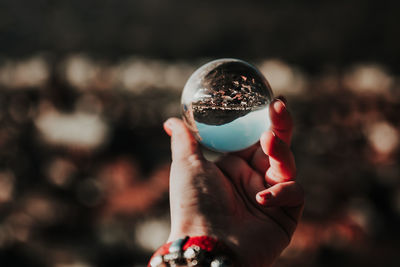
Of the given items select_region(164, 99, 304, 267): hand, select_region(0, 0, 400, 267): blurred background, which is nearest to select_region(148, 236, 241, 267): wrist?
select_region(164, 99, 304, 267): hand

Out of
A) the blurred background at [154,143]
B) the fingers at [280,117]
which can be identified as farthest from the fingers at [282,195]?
the blurred background at [154,143]

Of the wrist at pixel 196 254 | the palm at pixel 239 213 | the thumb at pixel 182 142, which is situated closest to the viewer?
the wrist at pixel 196 254

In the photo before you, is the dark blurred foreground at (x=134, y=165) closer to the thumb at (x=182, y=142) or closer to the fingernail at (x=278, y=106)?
the thumb at (x=182, y=142)

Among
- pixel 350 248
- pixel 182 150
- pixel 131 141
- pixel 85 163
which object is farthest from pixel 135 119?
pixel 182 150

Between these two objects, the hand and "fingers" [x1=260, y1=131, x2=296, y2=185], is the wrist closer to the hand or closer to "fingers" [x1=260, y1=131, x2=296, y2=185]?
the hand

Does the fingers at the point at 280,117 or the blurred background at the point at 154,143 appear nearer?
the fingers at the point at 280,117

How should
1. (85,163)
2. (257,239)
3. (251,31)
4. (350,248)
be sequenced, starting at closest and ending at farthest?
(257,239) → (350,248) → (85,163) → (251,31)

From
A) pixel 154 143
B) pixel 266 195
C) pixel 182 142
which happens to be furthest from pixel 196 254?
pixel 154 143

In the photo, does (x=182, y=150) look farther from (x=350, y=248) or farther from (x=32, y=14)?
(x=32, y=14)
